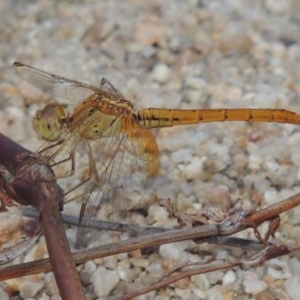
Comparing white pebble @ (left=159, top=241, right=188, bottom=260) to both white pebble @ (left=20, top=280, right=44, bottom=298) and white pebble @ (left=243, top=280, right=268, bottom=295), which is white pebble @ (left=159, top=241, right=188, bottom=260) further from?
white pebble @ (left=20, top=280, right=44, bottom=298)

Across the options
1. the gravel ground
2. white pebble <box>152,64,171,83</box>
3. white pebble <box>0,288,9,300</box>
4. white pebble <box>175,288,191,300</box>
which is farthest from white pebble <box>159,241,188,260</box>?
white pebble <box>152,64,171,83</box>

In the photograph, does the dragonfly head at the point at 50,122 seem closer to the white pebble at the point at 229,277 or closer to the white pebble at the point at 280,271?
the white pebble at the point at 229,277

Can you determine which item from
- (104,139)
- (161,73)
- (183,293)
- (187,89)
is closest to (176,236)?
(183,293)

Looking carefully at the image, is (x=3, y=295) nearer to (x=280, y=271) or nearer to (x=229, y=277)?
(x=229, y=277)

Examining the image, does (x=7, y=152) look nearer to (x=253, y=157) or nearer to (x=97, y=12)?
(x=253, y=157)

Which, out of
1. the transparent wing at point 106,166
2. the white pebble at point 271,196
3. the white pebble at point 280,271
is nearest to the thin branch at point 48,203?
the transparent wing at point 106,166
